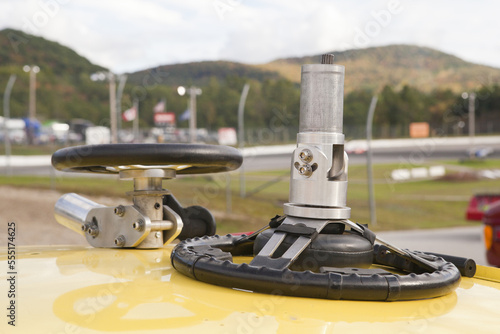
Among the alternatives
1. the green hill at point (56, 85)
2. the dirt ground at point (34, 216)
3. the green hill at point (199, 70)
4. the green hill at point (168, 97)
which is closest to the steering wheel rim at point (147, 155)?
the green hill at point (199, 70)

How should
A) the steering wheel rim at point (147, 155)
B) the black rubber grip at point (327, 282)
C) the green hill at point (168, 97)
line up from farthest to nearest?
1. the green hill at point (168, 97)
2. the steering wheel rim at point (147, 155)
3. the black rubber grip at point (327, 282)

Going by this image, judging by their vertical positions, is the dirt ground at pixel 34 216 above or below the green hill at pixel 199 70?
below

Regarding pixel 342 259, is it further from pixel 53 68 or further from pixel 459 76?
pixel 459 76

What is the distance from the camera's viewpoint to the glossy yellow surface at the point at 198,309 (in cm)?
103

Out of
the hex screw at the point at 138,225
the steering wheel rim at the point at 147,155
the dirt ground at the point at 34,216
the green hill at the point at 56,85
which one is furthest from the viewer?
the green hill at the point at 56,85

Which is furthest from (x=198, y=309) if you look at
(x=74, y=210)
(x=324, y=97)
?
(x=74, y=210)

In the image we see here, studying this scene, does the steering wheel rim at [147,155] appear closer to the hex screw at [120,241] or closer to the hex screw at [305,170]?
the hex screw at [120,241]

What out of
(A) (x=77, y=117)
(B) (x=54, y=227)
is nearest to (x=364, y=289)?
(B) (x=54, y=227)

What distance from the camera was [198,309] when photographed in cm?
113

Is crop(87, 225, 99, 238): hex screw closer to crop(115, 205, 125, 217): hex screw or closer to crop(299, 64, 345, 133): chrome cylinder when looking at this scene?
crop(115, 205, 125, 217): hex screw

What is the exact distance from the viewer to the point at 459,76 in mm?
128125

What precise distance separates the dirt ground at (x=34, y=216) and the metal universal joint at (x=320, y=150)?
9669 millimetres

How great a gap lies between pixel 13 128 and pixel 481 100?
60.7 metres

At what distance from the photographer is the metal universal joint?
4.60 ft
